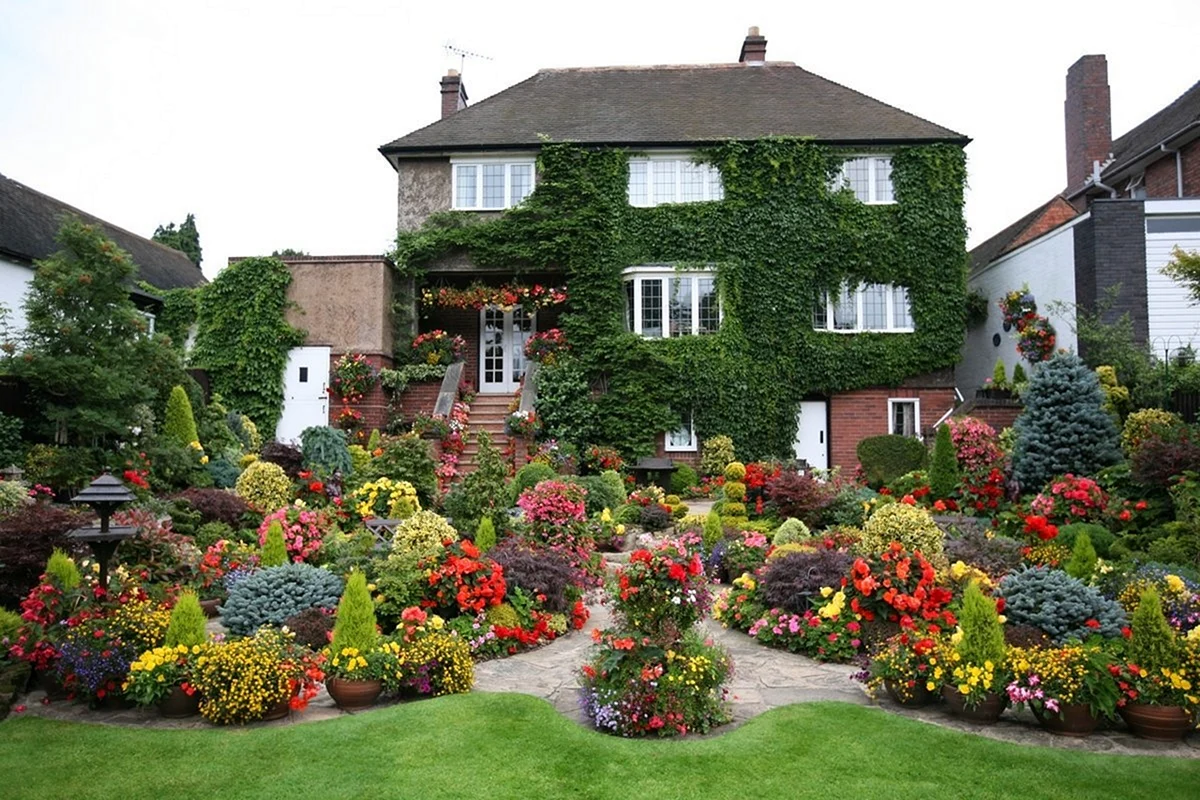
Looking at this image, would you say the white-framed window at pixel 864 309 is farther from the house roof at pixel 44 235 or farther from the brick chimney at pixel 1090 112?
the house roof at pixel 44 235

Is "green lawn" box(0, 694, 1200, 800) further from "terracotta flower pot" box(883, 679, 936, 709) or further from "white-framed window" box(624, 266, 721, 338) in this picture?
"white-framed window" box(624, 266, 721, 338)

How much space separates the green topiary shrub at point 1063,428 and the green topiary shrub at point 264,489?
11.6 meters

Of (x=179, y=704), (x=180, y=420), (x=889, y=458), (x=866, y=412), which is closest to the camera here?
(x=179, y=704)

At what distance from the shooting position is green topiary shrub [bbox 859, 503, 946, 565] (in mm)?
8523

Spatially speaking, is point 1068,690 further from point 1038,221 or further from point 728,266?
point 1038,221

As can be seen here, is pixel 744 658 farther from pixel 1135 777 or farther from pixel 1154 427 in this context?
pixel 1154 427

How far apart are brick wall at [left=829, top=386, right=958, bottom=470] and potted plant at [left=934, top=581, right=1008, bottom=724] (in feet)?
→ 50.6

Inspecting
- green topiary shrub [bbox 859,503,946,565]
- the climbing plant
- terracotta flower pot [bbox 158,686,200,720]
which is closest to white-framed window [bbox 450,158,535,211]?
the climbing plant

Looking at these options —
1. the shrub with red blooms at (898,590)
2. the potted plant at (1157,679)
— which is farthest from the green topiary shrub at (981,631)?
the shrub with red blooms at (898,590)

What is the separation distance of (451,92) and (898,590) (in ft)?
74.8

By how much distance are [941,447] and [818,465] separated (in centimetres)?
745

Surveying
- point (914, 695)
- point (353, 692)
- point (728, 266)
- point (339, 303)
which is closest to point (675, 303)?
point (728, 266)

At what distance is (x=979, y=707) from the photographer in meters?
6.04

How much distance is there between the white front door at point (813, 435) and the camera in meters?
21.6
